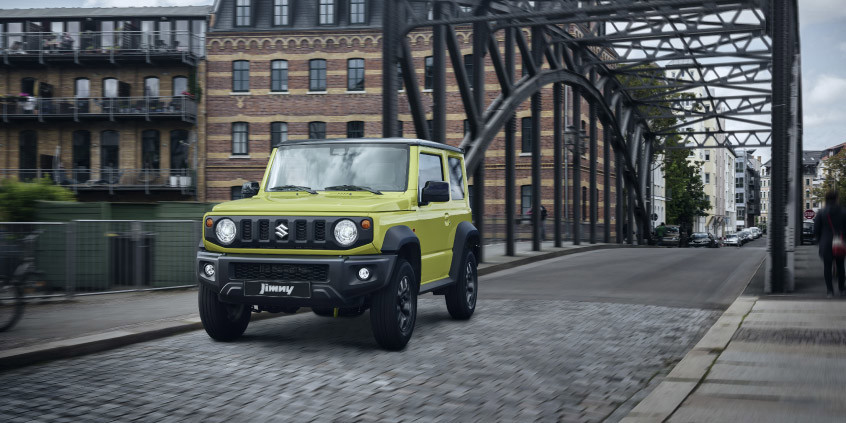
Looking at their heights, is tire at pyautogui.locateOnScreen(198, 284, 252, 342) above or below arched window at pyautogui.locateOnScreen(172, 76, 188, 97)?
below

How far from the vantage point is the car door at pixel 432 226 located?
7.82m

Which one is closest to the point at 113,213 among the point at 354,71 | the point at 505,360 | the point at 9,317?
the point at 9,317

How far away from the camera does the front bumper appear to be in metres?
6.59

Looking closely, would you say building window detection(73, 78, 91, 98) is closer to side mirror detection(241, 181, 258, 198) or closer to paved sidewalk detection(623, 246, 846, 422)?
side mirror detection(241, 181, 258, 198)

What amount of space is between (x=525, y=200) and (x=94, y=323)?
30449 mm

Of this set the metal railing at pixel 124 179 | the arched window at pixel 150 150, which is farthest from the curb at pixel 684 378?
the arched window at pixel 150 150

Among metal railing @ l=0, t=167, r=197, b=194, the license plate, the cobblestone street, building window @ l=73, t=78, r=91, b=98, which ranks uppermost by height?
building window @ l=73, t=78, r=91, b=98

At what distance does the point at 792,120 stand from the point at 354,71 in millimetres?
27620

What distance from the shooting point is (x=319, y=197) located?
24.5 ft

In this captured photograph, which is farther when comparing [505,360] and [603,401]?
[505,360]

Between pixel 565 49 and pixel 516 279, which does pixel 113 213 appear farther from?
pixel 565 49

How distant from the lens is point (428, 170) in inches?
329

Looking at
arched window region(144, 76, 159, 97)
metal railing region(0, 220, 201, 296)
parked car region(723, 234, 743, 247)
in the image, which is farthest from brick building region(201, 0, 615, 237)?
parked car region(723, 234, 743, 247)

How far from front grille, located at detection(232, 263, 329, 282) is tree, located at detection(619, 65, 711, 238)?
26.1m
